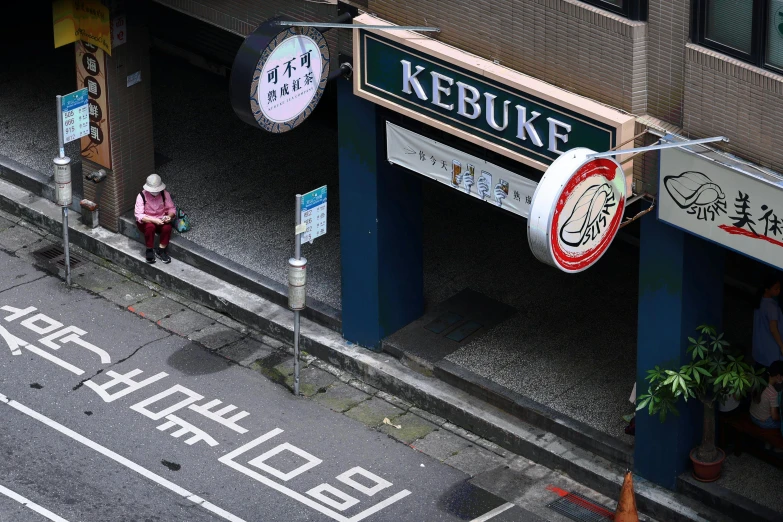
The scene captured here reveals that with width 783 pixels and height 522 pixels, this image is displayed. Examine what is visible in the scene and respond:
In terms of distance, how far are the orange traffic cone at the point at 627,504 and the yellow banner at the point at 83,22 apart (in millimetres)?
8783

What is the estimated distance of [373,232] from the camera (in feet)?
60.1

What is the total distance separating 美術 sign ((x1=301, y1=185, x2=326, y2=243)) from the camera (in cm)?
1764

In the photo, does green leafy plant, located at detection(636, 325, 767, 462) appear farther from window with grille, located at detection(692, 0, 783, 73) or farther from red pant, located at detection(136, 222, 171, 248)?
red pant, located at detection(136, 222, 171, 248)

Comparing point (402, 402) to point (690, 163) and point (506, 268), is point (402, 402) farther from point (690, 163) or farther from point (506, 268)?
point (690, 163)

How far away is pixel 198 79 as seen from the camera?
2491 centimetres

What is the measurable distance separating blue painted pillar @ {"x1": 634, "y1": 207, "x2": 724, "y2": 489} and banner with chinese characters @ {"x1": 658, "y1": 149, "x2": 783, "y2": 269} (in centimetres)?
42

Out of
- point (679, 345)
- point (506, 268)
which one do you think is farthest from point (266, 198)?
point (679, 345)

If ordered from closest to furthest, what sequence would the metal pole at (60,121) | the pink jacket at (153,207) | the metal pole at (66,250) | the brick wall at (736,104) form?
1. the brick wall at (736,104)
2. the metal pole at (60,121)
3. the metal pole at (66,250)
4. the pink jacket at (153,207)

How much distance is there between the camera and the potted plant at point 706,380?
15297 millimetres

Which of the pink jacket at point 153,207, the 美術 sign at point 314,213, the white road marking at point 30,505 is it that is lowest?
the white road marking at point 30,505

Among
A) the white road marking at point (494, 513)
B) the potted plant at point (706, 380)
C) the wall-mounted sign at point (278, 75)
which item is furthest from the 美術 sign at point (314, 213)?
the potted plant at point (706, 380)

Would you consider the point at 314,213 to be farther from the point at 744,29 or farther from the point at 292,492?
the point at 744,29

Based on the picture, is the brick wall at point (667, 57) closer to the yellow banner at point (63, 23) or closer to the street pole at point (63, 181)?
the street pole at point (63, 181)

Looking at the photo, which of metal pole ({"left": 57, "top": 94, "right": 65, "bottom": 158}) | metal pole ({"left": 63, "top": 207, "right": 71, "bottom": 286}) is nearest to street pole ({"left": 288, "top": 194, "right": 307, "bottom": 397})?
metal pole ({"left": 63, "top": 207, "right": 71, "bottom": 286})
